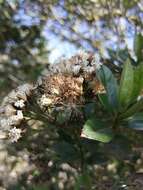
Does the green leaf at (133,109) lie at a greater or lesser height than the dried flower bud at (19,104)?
lesser

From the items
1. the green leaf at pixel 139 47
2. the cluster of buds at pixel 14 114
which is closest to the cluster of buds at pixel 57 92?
the cluster of buds at pixel 14 114

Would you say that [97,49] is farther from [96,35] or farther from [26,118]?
[26,118]

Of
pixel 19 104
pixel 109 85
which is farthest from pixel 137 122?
pixel 19 104

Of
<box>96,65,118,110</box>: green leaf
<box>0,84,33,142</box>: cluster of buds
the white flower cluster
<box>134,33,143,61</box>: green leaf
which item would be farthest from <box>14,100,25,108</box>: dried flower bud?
<box>134,33,143,61</box>: green leaf

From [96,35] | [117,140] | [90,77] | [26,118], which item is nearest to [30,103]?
[26,118]

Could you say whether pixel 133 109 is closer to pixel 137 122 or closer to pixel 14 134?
pixel 137 122

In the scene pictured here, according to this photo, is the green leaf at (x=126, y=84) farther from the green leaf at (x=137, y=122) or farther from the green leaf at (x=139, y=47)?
the green leaf at (x=139, y=47)
